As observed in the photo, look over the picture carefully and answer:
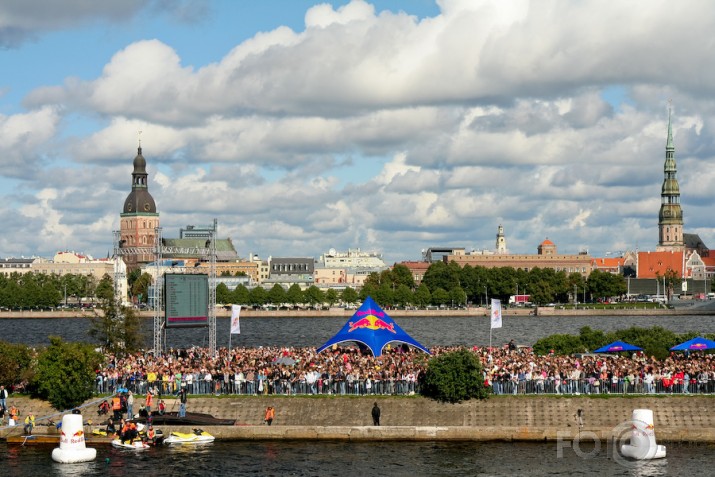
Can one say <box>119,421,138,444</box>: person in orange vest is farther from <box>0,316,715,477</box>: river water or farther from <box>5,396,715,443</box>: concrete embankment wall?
<box>5,396,715,443</box>: concrete embankment wall

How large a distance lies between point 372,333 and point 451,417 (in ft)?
42.4

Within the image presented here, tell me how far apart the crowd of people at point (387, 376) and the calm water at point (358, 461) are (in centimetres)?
393

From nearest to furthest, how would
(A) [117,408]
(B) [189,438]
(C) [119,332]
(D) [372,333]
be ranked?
1. (B) [189,438]
2. (A) [117,408]
3. (D) [372,333]
4. (C) [119,332]

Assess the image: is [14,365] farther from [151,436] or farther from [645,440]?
[645,440]

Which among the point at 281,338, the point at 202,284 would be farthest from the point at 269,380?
the point at 281,338

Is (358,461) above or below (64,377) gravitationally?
below

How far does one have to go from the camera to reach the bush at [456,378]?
47.0m

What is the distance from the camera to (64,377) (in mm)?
48594

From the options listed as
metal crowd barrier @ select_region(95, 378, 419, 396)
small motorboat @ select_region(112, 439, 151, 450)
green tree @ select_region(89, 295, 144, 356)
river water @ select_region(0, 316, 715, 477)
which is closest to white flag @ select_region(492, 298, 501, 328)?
metal crowd barrier @ select_region(95, 378, 419, 396)

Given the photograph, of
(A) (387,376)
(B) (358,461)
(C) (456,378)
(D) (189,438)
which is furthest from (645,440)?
(D) (189,438)

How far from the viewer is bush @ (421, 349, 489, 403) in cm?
4703

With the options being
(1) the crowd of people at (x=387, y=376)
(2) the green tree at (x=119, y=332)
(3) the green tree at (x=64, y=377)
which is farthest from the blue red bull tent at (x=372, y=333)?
(3) the green tree at (x=64, y=377)

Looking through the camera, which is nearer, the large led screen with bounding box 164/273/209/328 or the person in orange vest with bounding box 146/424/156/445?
the person in orange vest with bounding box 146/424/156/445

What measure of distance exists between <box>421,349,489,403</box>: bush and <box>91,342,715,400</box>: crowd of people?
2.76 feet
